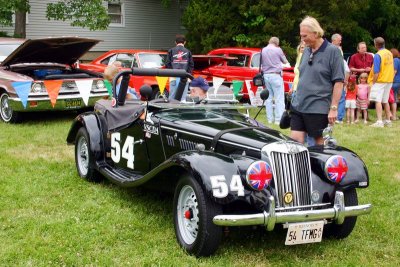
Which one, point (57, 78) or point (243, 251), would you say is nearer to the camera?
point (243, 251)

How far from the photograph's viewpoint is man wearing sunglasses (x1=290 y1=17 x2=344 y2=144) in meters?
5.44

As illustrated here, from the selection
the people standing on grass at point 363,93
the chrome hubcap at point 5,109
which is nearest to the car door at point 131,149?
the chrome hubcap at point 5,109

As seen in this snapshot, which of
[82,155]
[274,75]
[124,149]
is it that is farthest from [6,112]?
[124,149]

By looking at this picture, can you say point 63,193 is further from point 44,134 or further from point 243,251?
point 44,134

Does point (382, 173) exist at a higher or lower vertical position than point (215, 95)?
lower

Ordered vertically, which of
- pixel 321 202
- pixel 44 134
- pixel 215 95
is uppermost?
pixel 215 95

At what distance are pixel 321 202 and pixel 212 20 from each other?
48.1 ft

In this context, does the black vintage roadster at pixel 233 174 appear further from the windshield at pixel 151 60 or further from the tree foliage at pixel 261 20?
the tree foliage at pixel 261 20

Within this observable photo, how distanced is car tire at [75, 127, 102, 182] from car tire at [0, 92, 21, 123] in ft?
13.6

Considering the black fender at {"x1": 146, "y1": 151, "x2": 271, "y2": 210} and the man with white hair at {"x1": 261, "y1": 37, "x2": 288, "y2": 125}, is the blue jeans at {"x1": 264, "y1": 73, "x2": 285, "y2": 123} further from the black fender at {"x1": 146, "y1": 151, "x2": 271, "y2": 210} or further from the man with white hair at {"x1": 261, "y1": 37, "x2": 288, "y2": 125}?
the black fender at {"x1": 146, "y1": 151, "x2": 271, "y2": 210}

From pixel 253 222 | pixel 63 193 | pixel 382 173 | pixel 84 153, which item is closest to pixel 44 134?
pixel 84 153

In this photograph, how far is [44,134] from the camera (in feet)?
31.1

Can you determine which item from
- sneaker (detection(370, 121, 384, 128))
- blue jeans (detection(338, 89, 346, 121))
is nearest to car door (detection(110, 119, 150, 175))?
blue jeans (detection(338, 89, 346, 121))

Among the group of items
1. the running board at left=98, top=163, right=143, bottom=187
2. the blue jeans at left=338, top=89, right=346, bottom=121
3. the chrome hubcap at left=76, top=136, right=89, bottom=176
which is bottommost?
the blue jeans at left=338, top=89, right=346, bottom=121
